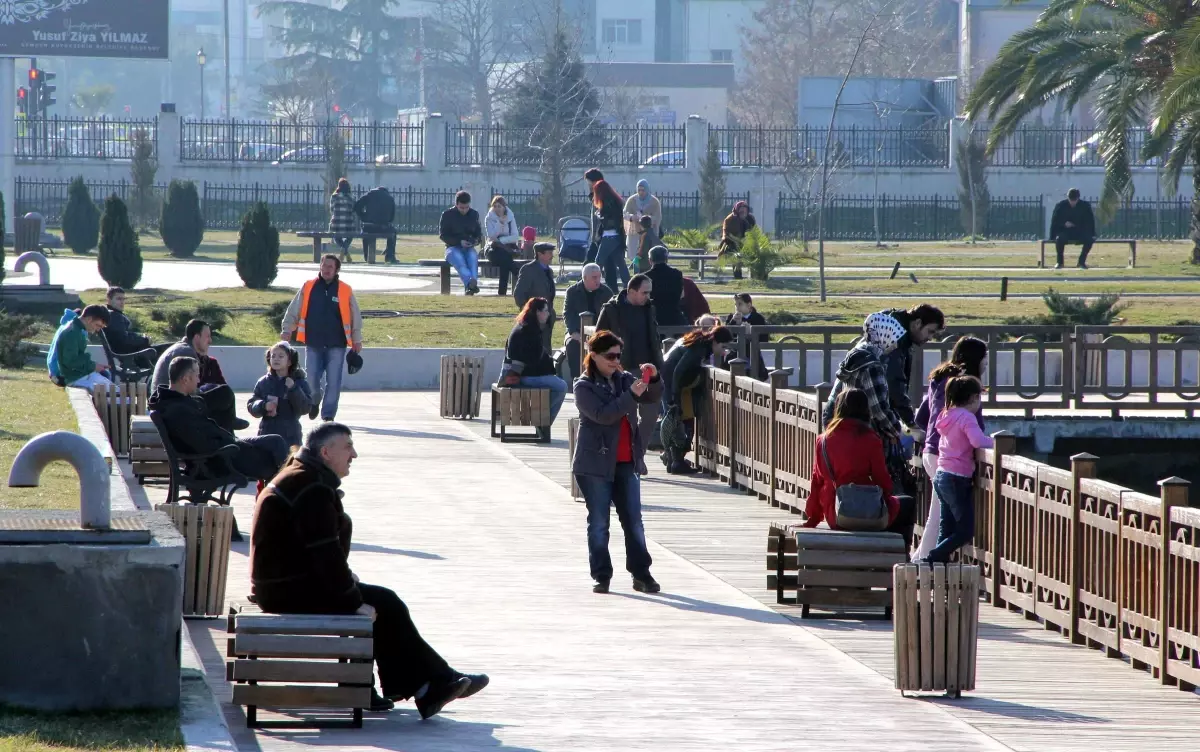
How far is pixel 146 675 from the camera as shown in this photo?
280 inches

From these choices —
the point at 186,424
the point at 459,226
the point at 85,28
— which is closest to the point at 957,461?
the point at 186,424

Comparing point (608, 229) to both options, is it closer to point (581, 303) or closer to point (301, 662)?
point (581, 303)

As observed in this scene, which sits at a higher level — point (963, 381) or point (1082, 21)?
point (1082, 21)

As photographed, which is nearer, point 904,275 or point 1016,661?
point 1016,661

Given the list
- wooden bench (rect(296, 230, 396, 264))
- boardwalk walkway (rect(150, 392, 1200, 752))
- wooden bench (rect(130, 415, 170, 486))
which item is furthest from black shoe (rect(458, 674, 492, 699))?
wooden bench (rect(296, 230, 396, 264))

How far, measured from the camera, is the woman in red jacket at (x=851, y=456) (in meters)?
10.2

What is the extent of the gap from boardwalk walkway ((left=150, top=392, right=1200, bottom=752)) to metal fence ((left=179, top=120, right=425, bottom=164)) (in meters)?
39.0

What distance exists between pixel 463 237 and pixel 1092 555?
66.1 feet

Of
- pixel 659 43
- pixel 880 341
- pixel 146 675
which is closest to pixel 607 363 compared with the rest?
pixel 880 341

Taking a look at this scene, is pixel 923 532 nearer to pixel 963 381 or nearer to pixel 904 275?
pixel 963 381

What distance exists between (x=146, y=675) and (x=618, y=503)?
4153mm

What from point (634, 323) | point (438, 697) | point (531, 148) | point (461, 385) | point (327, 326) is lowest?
point (438, 697)

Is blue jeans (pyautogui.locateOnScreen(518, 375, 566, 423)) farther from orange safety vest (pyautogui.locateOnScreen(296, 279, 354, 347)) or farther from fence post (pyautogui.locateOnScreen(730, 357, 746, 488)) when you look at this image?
fence post (pyautogui.locateOnScreen(730, 357, 746, 488))

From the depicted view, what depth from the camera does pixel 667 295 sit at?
18.8m
